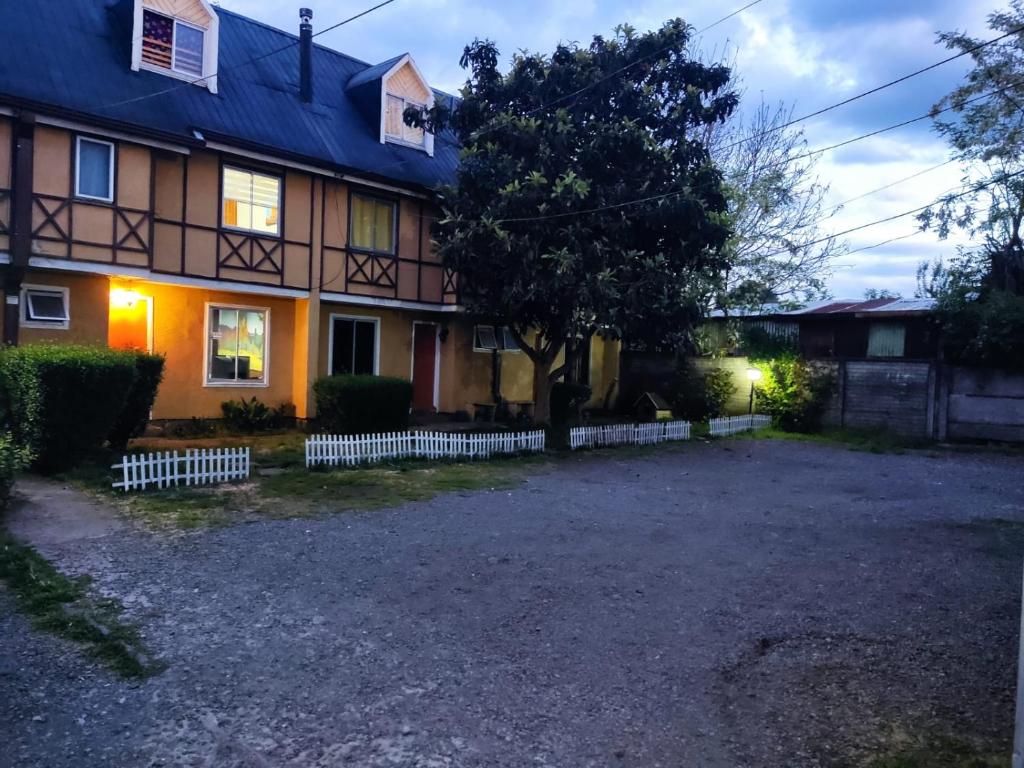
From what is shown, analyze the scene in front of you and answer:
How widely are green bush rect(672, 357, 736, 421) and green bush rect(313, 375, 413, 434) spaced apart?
35.9 ft

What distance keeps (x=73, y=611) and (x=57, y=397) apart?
555 centimetres

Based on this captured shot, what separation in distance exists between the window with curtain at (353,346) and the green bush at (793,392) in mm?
11322

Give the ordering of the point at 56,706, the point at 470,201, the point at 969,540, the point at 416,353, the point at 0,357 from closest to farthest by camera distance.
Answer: the point at 56,706 → the point at 969,540 → the point at 0,357 → the point at 470,201 → the point at 416,353

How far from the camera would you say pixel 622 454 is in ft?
51.5

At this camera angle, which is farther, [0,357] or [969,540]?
[0,357]

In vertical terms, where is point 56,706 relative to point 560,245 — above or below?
below

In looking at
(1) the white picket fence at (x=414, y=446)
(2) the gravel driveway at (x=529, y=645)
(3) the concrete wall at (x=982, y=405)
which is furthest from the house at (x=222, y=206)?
(3) the concrete wall at (x=982, y=405)

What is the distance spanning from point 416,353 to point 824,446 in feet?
34.9

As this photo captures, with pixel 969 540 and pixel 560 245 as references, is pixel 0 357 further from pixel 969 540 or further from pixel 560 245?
pixel 969 540

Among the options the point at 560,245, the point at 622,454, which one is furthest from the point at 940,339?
the point at 560,245

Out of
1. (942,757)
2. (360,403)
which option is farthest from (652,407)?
(942,757)

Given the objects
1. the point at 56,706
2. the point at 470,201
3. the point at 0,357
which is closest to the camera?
the point at 56,706

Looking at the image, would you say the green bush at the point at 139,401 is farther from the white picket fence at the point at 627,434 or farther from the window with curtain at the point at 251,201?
the white picket fence at the point at 627,434

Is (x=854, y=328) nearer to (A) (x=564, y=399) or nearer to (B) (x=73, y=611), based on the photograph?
(A) (x=564, y=399)
